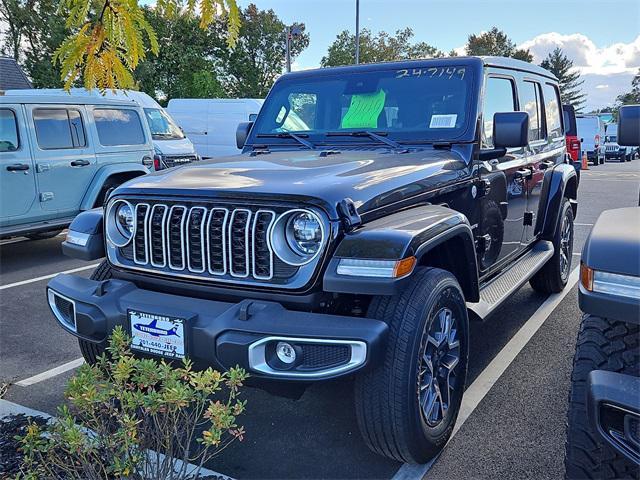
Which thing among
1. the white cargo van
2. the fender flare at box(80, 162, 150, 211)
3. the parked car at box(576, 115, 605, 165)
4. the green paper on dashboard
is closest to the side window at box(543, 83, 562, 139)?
the green paper on dashboard

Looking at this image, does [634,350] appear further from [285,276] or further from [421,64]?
[421,64]

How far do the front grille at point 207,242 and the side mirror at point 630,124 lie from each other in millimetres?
1913

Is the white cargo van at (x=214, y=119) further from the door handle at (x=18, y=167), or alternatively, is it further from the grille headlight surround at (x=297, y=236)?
the grille headlight surround at (x=297, y=236)

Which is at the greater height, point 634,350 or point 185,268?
point 185,268

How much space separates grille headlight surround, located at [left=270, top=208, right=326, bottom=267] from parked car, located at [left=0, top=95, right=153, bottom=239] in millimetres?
5669

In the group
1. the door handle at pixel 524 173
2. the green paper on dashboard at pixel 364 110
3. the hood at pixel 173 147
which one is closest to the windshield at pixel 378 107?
the green paper on dashboard at pixel 364 110

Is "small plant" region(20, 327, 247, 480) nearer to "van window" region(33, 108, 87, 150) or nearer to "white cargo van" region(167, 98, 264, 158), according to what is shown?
"van window" region(33, 108, 87, 150)

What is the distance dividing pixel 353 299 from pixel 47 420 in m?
1.81

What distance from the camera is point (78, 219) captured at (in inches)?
131

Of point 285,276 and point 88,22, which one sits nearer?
point 88,22

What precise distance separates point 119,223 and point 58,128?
17.0 feet

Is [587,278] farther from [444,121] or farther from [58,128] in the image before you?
[58,128]

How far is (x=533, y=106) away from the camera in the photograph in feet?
16.2

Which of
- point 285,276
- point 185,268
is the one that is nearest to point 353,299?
point 285,276
